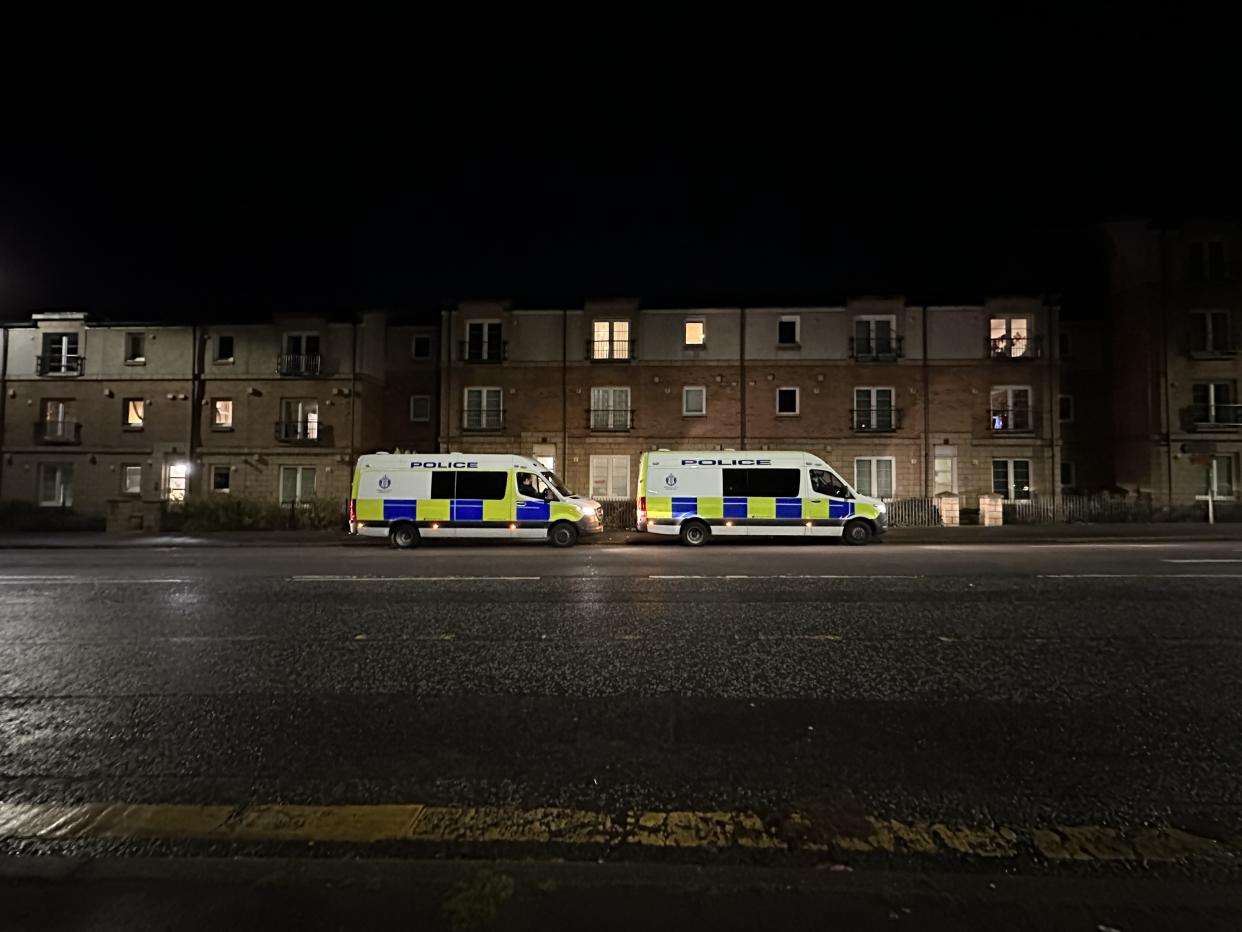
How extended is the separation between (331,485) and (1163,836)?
31.0 m

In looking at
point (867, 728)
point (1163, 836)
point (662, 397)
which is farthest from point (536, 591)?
point (662, 397)

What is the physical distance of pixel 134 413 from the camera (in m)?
31.1

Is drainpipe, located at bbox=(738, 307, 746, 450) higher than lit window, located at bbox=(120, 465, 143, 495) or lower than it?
higher

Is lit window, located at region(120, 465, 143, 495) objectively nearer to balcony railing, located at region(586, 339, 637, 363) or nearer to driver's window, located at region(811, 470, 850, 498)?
balcony railing, located at region(586, 339, 637, 363)

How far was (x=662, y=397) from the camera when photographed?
1182 inches

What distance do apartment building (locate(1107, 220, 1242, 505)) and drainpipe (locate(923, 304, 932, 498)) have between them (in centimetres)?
845

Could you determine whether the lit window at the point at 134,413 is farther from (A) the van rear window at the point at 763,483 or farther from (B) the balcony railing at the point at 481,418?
(A) the van rear window at the point at 763,483

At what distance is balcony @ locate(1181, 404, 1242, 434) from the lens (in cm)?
2803

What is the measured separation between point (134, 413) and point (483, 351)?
15835 millimetres

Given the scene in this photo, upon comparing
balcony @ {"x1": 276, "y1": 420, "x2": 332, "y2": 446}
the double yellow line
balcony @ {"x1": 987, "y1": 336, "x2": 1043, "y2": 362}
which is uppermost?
balcony @ {"x1": 987, "y1": 336, "x2": 1043, "y2": 362}

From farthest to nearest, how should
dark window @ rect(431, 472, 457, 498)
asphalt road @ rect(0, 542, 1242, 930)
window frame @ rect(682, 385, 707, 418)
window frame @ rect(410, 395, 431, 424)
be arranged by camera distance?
window frame @ rect(410, 395, 431, 424)
window frame @ rect(682, 385, 707, 418)
dark window @ rect(431, 472, 457, 498)
asphalt road @ rect(0, 542, 1242, 930)

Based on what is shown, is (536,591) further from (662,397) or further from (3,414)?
(3,414)

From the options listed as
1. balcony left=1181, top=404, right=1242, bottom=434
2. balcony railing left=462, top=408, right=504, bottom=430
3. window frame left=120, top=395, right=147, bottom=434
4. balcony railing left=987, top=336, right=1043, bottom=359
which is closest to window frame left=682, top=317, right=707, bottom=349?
balcony railing left=462, top=408, right=504, bottom=430

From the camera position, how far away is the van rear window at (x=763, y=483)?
1878cm
